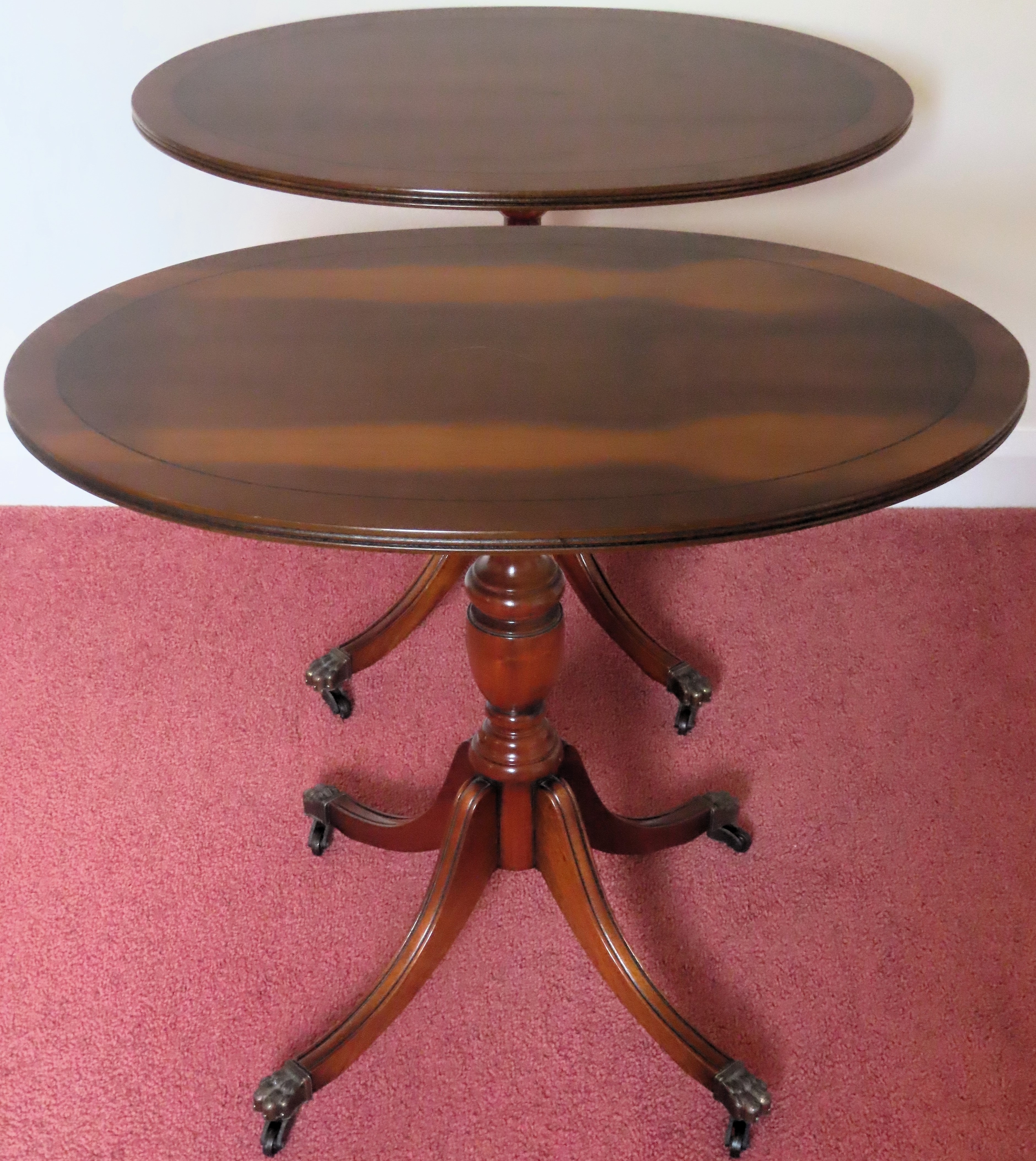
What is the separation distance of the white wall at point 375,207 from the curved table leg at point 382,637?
569 millimetres

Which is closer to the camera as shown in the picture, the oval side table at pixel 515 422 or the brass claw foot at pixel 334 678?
the oval side table at pixel 515 422

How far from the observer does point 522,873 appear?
1412 mm

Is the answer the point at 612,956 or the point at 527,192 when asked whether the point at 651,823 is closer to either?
the point at 612,956

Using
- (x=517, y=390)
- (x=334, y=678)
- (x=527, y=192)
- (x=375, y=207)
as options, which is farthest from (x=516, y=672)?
(x=375, y=207)

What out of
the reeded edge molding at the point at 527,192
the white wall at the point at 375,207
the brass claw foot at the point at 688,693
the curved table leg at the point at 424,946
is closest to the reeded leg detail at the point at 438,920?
the curved table leg at the point at 424,946

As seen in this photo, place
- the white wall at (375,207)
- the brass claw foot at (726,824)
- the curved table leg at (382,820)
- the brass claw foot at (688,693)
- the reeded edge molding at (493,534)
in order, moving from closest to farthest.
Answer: the reeded edge molding at (493,534) < the curved table leg at (382,820) < the brass claw foot at (726,824) < the brass claw foot at (688,693) < the white wall at (375,207)

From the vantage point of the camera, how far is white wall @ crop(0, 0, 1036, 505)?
1.72 meters

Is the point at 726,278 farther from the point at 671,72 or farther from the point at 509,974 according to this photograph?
the point at 509,974

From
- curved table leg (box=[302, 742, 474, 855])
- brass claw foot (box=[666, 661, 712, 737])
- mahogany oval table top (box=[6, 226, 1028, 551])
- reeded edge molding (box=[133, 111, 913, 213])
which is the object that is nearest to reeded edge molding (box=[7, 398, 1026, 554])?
mahogany oval table top (box=[6, 226, 1028, 551])

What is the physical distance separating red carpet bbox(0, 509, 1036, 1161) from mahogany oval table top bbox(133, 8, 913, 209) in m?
0.77

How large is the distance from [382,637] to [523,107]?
2.47 ft

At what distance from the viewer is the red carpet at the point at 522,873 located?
3.80ft

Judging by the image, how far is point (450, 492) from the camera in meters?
0.74

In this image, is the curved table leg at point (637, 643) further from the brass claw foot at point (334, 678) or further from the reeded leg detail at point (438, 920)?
the reeded leg detail at point (438, 920)
